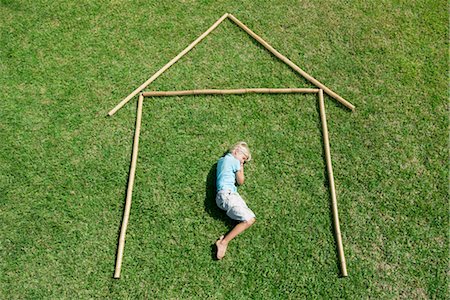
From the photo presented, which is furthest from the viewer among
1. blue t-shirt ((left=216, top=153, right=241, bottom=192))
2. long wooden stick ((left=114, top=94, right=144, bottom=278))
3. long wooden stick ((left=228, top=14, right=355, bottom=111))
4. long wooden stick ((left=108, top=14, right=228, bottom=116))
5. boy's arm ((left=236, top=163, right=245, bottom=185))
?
long wooden stick ((left=228, top=14, right=355, bottom=111))

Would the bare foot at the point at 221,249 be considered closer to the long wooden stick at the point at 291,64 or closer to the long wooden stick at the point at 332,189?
the long wooden stick at the point at 332,189

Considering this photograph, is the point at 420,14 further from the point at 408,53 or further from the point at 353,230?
the point at 353,230

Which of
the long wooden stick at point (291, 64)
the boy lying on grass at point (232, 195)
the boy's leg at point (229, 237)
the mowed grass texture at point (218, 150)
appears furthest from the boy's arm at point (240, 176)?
the long wooden stick at point (291, 64)

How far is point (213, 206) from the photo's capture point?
5.57 meters

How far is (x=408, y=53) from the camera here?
6883 millimetres

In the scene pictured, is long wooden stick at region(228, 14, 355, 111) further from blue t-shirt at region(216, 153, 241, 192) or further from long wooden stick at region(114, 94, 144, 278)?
long wooden stick at region(114, 94, 144, 278)

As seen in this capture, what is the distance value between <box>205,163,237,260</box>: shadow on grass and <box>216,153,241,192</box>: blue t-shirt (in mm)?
241

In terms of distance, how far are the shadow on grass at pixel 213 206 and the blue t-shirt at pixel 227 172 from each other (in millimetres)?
241

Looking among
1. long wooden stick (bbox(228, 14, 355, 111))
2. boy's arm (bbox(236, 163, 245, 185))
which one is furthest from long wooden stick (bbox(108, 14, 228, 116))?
boy's arm (bbox(236, 163, 245, 185))

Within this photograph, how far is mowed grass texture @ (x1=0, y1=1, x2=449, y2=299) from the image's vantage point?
17.1ft

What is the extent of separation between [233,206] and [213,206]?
411 millimetres

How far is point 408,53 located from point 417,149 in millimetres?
1885

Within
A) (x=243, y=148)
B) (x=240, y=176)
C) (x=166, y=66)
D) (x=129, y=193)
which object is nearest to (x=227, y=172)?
(x=240, y=176)

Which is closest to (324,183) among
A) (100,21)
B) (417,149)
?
(417,149)
